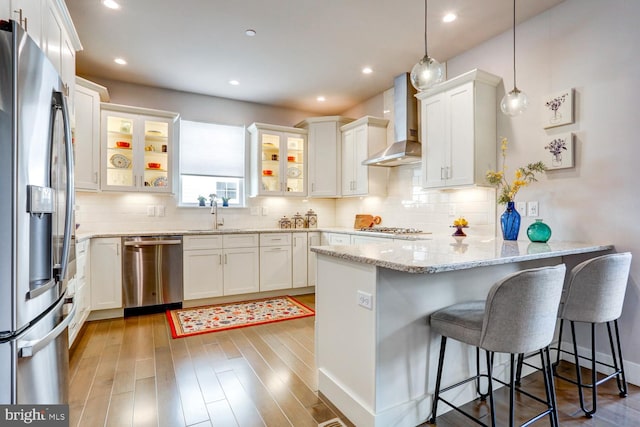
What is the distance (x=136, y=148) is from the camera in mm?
4117

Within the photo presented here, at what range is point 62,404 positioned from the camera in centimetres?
154

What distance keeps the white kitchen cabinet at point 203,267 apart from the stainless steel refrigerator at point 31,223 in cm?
255

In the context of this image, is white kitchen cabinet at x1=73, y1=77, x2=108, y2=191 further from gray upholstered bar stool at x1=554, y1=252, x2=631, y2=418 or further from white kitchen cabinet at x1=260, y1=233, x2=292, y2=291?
gray upholstered bar stool at x1=554, y1=252, x2=631, y2=418

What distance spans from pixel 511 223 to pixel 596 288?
0.90 metres

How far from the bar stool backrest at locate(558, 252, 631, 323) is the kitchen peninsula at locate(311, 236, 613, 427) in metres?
0.19

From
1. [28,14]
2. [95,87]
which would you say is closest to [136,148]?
[95,87]

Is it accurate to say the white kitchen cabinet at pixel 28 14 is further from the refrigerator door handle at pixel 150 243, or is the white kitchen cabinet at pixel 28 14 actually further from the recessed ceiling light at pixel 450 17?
the recessed ceiling light at pixel 450 17

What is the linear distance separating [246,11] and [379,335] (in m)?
2.83

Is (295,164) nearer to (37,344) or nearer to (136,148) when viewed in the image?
(136,148)

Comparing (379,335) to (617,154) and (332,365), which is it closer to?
(332,365)

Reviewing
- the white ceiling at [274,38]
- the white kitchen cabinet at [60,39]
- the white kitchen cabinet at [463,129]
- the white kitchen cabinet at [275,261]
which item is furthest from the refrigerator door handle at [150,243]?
the white kitchen cabinet at [463,129]

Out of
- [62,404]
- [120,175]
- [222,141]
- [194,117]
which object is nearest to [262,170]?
[222,141]

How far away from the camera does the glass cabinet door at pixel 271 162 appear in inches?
199

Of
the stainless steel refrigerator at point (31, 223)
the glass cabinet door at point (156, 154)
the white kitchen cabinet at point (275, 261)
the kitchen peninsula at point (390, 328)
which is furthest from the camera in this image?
the white kitchen cabinet at point (275, 261)
